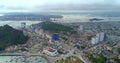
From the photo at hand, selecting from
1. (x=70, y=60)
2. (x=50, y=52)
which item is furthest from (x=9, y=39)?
(x=70, y=60)

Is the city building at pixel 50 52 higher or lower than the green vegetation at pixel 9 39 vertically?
lower

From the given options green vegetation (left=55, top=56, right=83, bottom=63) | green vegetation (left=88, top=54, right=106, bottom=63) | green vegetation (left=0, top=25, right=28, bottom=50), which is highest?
green vegetation (left=0, top=25, right=28, bottom=50)

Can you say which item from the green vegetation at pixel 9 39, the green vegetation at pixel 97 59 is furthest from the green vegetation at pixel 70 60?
the green vegetation at pixel 9 39

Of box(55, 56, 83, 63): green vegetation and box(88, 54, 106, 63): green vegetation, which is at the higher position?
box(88, 54, 106, 63): green vegetation

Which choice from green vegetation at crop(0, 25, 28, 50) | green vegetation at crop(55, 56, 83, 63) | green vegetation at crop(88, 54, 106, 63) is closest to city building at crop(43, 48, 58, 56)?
green vegetation at crop(55, 56, 83, 63)

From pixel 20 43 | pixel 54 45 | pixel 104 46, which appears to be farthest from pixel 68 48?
pixel 20 43

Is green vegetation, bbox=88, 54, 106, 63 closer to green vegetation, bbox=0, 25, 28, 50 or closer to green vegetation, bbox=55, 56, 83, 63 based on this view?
green vegetation, bbox=55, 56, 83, 63

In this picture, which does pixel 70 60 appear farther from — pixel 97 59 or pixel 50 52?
pixel 50 52

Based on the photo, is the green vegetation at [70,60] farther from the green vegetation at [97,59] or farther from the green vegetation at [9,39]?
the green vegetation at [9,39]

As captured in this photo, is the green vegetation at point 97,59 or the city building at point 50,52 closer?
the green vegetation at point 97,59

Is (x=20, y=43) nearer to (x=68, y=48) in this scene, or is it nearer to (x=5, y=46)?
(x=5, y=46)

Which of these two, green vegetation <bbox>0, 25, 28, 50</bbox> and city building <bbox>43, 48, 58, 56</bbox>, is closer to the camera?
city building <bbox>43, 48, 58, 56</bbox>
